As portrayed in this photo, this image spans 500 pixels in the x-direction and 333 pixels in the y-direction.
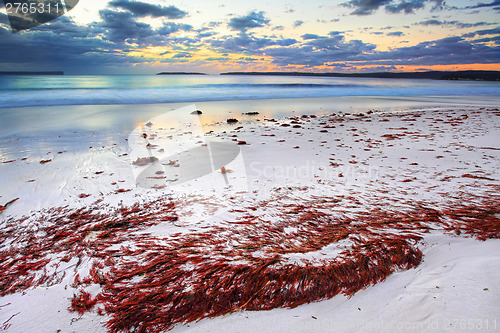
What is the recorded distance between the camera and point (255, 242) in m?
1.96

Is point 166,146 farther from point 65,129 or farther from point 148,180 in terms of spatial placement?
point 65,129

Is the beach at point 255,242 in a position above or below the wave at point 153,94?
below

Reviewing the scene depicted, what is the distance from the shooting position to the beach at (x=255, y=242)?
4.24ft

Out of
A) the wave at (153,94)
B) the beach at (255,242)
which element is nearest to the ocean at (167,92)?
the wave at (153,94)

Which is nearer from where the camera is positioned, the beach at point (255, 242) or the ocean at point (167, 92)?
the beach at point (255, 242)

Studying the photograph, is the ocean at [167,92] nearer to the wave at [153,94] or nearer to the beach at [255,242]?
the wave at [153,94]

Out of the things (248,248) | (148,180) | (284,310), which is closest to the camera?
(284,310)

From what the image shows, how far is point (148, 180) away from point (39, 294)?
6.64 ft

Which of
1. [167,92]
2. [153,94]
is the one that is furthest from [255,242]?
[167,92]

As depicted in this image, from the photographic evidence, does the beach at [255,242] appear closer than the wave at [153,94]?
Yes

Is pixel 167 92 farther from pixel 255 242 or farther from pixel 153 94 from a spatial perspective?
pixel 255 242

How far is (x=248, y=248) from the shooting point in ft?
6.14

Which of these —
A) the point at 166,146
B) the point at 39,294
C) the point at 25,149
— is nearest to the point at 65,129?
the point at 25,149

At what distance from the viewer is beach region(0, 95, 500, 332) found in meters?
1.29
